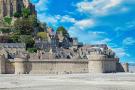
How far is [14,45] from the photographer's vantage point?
88688 mm

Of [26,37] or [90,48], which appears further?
[90,48]

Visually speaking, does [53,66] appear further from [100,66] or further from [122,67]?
[122,67]

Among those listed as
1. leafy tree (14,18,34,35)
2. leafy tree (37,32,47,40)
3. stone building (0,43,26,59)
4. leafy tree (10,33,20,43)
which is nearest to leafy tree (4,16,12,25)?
leafy tree (14,18,34,35)

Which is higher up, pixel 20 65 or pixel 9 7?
pixel 9 7

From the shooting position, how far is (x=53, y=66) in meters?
79.6

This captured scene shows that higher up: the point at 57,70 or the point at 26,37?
the point at 26,37

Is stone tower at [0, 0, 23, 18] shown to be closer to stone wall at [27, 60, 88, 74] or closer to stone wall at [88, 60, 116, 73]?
stone wall at [27, 60, 88, 74]

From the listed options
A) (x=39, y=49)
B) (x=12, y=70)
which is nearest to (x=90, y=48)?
(x=39, y=49)

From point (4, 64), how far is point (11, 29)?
2880 centimetres

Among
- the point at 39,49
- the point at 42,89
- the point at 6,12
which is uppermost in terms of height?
the point at 6,12

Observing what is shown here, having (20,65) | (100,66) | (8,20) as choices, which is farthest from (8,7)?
(100,66)

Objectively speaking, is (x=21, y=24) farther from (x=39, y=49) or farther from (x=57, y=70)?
(x=57, y=70)

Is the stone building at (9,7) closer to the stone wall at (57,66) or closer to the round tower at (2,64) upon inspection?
the stone wall at (57,66)

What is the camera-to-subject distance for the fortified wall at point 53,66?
77250 millimetres
